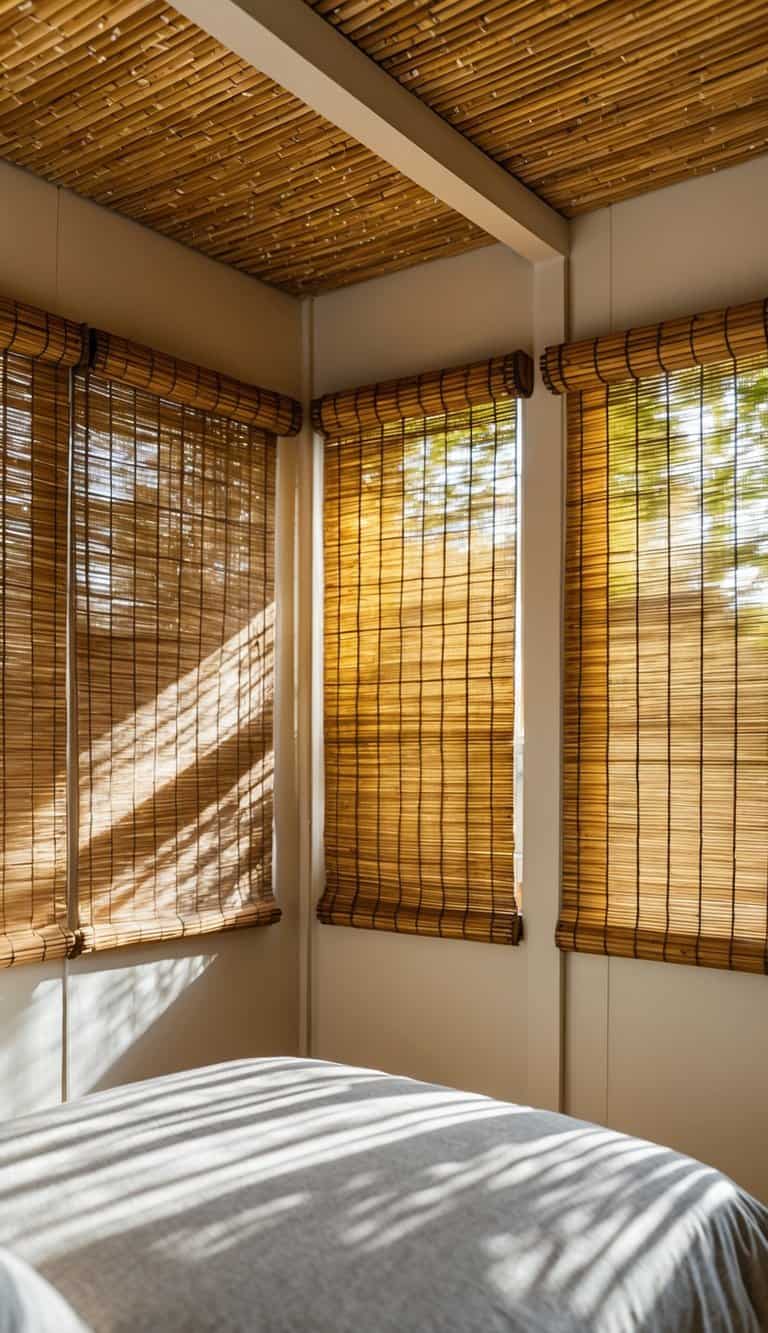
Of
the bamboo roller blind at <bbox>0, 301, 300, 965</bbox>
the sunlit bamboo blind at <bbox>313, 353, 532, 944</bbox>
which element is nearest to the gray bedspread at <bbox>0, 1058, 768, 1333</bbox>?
the bamboo roller blind at <bbox>0, 301, 300, 965</bbox>

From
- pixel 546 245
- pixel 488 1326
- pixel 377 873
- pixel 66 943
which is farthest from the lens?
pixel 377 873

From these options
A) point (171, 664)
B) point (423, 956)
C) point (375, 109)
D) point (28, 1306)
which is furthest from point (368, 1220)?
point (375, 109)

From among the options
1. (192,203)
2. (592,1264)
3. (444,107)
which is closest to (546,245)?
(444,107)

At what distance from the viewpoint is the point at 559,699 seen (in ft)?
10.1

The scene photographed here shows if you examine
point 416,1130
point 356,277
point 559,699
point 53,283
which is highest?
point 356,277

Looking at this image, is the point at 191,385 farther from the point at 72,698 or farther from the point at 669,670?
the point at 669,670

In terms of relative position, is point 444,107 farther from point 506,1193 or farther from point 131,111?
point 506,1193

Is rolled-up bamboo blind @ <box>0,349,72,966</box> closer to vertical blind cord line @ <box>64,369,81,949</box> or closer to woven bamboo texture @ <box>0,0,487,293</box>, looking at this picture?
vertical blind cord line @ <box>64,369,81,949</box>

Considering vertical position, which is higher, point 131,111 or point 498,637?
point 131,111

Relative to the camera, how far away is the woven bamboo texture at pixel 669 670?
278 centimetres

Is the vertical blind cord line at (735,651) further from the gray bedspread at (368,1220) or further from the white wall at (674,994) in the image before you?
the gray bedspread at (368,1220)

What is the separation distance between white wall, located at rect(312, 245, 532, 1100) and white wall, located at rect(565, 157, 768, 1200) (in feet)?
0.68

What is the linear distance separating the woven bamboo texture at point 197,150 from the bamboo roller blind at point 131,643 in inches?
15.6

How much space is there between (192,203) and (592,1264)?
8.74 ft
